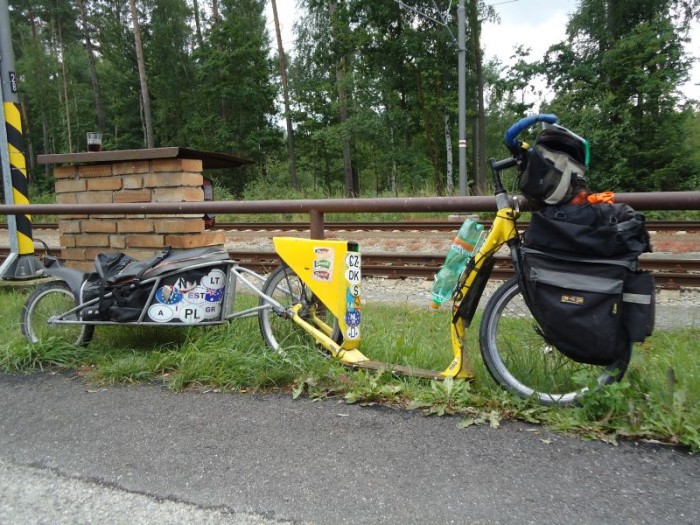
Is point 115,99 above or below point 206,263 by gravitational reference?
above

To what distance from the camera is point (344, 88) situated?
29562mm

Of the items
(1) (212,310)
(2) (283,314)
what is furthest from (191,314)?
(2) (283,314)

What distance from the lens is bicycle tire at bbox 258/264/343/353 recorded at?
3.51 meters

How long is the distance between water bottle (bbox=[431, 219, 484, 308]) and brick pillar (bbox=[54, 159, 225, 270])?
234 cm

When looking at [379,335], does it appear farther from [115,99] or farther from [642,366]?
[115,99]

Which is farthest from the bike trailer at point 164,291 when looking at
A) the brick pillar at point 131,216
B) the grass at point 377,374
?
the brick pillar at point 131,216

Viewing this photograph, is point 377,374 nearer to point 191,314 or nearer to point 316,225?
point 316,225

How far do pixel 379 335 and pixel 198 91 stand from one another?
4363 centimetres

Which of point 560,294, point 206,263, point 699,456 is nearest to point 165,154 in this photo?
point 206,263

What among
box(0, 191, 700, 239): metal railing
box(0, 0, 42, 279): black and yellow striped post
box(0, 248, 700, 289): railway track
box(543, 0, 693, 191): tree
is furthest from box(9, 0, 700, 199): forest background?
box(0, 191, 700, 239): metal railing

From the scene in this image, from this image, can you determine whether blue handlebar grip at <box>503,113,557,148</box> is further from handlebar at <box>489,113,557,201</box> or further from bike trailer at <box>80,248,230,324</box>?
bike trailer at <box>80,248,230,324</box>

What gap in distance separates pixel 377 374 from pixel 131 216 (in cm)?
289

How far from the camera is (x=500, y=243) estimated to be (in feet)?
9.26

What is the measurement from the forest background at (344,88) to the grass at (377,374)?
1637 cm
